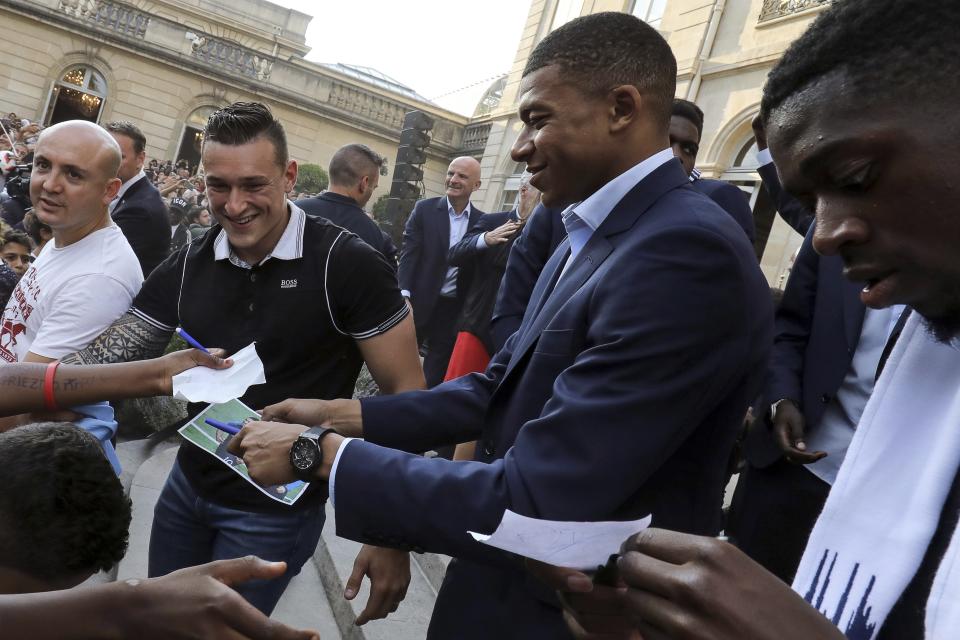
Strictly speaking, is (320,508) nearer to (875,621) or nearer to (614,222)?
(614,222)

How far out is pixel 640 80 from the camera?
1988 mm

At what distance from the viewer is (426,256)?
677 centimetres

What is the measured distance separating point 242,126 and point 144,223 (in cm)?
279

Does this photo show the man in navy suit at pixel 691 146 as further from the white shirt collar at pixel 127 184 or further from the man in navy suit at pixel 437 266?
the white shirt collar at pixel 127 184

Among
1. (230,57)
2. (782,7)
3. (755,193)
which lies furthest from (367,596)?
(230,57)

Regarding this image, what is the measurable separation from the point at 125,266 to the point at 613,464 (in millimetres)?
Result: 2378

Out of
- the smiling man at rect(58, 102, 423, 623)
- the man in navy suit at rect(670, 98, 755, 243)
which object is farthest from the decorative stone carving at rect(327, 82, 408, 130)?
the smiling man at rect(58, 102, 423, 623)

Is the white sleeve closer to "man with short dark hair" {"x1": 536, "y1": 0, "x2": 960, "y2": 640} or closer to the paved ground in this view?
the paved ground

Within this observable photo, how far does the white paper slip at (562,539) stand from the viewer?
1.42 meters

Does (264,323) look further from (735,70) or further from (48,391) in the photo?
(735,70)

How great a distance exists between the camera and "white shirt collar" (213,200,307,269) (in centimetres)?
271

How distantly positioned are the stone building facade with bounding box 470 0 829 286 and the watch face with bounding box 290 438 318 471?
9.55m

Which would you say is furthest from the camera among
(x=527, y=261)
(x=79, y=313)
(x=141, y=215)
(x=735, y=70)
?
(x=735, y=70)

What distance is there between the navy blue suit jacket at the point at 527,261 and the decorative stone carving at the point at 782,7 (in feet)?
30.1
